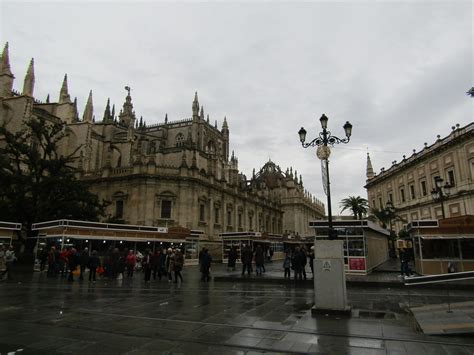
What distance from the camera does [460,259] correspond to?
16.9m

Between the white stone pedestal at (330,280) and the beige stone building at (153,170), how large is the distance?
26951mm

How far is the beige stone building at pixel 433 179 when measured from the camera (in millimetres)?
38344

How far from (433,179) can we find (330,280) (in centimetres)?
4375

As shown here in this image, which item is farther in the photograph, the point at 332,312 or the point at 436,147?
the point at 436,147

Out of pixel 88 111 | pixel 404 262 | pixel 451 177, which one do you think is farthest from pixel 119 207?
pixel 451 177

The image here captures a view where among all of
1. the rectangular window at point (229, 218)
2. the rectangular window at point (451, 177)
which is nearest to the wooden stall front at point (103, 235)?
the rectangular window at point (229, 218)

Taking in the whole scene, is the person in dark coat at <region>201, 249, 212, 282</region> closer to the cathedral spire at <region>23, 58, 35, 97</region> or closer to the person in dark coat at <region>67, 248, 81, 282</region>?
the person in dark coat at <region>67, 248, 81, 282</region>

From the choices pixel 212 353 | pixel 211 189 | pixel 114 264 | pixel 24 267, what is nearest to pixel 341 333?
pixel 212 353

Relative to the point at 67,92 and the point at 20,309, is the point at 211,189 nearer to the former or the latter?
the point at 67,92

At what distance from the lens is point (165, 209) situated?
3488 centimetres

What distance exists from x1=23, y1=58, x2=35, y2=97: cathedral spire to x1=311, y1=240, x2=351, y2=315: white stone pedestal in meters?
39.8

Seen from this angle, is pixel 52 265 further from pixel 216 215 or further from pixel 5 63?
pixel 5 63

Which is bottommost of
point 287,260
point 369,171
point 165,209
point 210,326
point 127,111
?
point 210,326

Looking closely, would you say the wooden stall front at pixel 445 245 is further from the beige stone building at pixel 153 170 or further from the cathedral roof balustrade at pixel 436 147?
the cathedral roof balustrade at pixel 436 147
